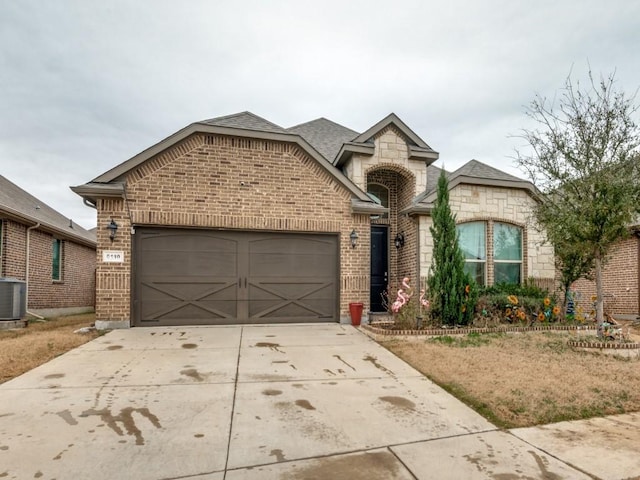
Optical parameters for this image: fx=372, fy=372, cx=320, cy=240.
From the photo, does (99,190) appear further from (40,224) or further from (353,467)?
(353,467)

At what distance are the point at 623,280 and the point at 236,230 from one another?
12.7 metres

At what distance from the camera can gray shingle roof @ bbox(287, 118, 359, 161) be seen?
13.1m

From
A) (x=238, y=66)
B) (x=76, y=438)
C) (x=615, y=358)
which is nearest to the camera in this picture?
(x=76, y=438)

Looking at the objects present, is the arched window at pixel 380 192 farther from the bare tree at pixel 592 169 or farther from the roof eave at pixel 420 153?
the bare tree at pixel 592 169

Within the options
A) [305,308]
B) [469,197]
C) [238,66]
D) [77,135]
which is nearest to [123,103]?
[77,135]

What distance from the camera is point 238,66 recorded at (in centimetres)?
1400

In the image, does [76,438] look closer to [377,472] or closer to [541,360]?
[377,472]

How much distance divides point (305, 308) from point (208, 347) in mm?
3217

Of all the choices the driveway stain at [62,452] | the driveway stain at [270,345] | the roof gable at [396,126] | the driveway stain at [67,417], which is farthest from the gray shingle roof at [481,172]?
the driveway stain at [62,452]

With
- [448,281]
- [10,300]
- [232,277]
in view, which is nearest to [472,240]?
[448,281]

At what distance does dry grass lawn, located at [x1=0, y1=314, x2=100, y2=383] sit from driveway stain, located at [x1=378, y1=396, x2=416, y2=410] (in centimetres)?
467

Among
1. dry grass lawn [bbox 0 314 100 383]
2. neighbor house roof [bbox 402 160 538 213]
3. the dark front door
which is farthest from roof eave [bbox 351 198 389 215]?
dry grass lawn [bbox 0 314 100 383]

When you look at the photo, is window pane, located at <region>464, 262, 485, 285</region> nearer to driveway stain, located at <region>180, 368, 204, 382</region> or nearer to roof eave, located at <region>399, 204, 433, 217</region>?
roof eave, located at <region>399, 204, 433, 217</region>

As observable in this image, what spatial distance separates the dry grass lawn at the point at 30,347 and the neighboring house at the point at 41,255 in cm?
359
